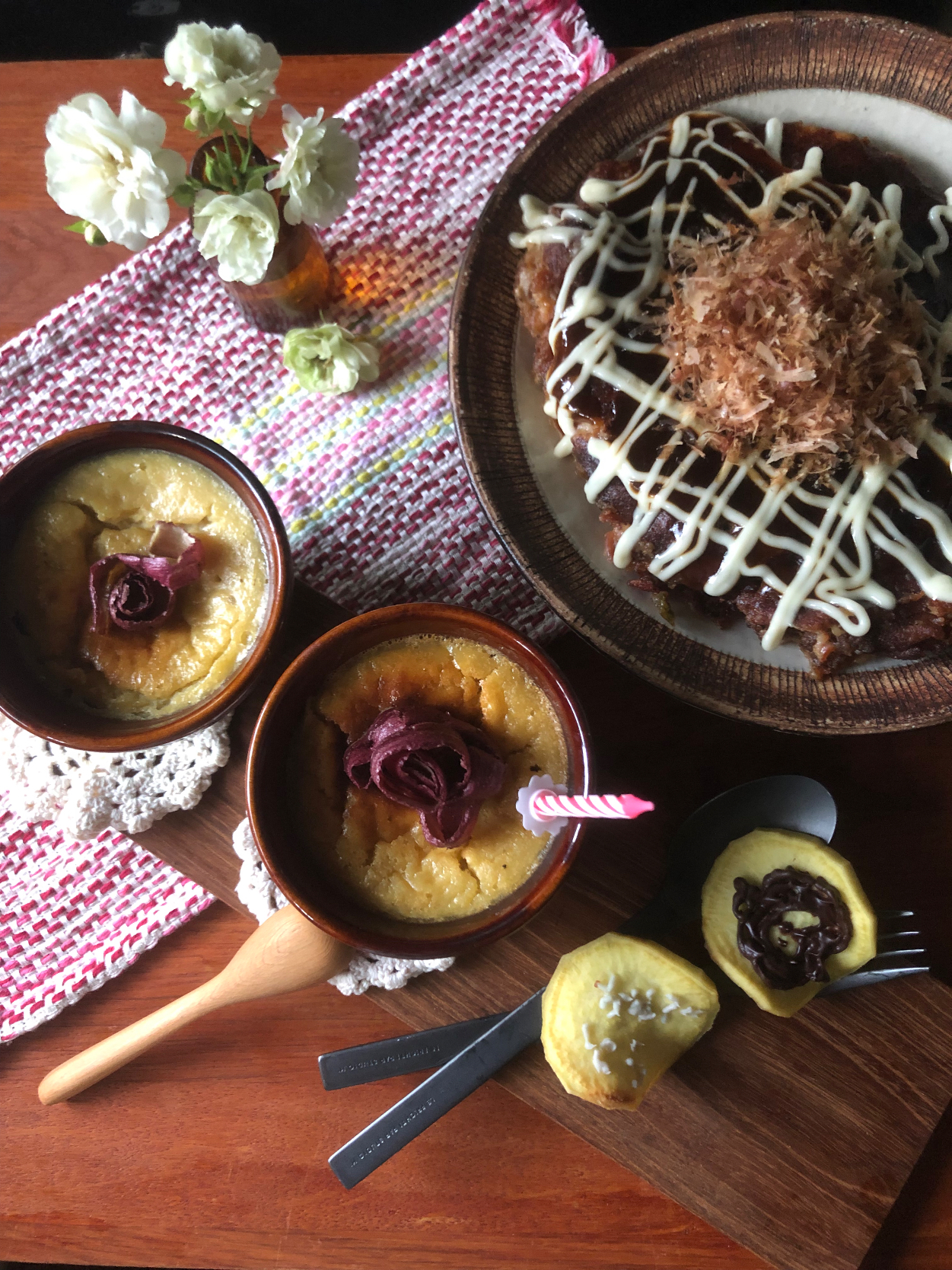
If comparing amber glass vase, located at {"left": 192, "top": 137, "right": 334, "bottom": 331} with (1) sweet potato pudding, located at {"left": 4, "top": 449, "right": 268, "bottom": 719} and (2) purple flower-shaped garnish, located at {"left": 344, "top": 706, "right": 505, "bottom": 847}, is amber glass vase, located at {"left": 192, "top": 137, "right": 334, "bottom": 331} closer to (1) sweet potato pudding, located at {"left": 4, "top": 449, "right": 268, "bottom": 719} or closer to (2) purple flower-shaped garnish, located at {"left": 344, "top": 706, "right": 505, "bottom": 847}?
(1) sweet potato pudding, located at {"left": 4, "top": 449, "right": 268, "bottom": 719}

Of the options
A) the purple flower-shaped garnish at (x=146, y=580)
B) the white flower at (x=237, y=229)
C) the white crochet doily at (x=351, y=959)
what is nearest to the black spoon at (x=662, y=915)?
the white crochet doily at (x=351, y=959)

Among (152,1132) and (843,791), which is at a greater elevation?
(843,791)

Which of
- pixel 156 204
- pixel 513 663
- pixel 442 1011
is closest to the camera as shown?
pixel 156 204

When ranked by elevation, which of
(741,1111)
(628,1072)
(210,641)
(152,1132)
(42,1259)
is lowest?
(42,1259)

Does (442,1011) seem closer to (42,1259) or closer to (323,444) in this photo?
(42,1259)

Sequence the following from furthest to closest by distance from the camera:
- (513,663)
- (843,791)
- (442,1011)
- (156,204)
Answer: (843,791) → (442,1011) → (513,663) → (156,204)

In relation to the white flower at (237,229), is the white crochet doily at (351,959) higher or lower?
lower

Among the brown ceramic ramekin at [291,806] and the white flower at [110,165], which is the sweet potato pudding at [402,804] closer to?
the brown ceramic ramekin at [291,806]

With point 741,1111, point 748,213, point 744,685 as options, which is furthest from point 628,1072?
point 748,213
